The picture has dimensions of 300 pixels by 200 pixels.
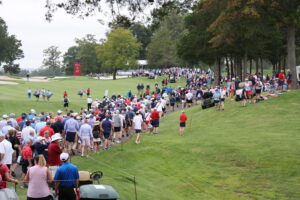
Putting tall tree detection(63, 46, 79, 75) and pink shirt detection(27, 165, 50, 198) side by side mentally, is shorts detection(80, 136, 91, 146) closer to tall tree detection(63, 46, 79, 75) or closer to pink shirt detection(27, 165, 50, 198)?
pink shirt detection(27, 165, 50, 198)

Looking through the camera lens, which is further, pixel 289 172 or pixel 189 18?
pixel 189 18

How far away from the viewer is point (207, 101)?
120 feet

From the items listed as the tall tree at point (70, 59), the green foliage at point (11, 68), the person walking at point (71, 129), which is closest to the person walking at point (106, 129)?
the person walking at point (71, 129)

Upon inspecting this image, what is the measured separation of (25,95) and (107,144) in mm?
36550

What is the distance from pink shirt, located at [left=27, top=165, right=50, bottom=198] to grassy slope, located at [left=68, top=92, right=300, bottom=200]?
2.47 m

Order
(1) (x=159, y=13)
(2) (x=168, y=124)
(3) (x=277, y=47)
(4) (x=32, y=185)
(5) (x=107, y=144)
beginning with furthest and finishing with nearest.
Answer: (3) (x=277, y=47), (2) (x=168, y=124), (5) (x=107, y=144), (1) (x=159, y=13), (4) (x=32, y=185)

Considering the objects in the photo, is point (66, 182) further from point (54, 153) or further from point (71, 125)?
point (71, 125)

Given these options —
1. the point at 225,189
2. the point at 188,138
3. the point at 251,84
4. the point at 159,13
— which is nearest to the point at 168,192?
the point at 225,189

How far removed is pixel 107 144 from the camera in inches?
906

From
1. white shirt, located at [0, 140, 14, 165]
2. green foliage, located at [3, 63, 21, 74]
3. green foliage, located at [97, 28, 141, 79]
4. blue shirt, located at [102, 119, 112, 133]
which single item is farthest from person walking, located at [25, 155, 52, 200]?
green foliage, located at [3, 63, 21, 74]

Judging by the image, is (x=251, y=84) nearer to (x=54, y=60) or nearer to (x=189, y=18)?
(x=189, y=18)

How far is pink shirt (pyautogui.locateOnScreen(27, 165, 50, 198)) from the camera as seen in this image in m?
9.91

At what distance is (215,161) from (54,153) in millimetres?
8692

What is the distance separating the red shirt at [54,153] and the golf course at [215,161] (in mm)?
1211
